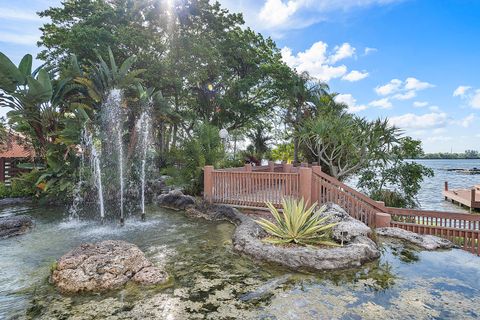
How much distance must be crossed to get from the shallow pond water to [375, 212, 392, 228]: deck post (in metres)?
0.98

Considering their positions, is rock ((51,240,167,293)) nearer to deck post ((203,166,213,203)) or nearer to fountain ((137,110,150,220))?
deck post ((203,166,213,203))

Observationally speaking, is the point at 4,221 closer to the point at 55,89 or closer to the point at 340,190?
the point at 55,89

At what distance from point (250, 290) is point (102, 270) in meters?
2.18

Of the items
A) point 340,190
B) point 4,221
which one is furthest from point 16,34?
point 340,190

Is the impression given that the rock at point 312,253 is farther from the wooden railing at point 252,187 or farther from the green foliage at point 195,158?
the green foliage at point 195,158

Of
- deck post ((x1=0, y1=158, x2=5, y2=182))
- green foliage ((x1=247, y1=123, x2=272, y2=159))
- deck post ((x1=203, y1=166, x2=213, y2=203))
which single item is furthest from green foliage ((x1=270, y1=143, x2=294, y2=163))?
deck post ((x1=0, y1=158, x2=5, y2=182))

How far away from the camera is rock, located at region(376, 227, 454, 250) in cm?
586

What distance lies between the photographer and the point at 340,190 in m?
7.51

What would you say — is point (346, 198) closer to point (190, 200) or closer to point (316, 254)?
point (316, 254)

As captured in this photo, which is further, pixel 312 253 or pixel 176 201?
pixel 176 201

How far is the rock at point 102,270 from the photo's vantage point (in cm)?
408

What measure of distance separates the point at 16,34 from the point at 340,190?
10.4 metres

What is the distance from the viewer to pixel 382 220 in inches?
274

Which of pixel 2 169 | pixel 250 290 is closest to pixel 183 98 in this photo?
pixel 2 169
